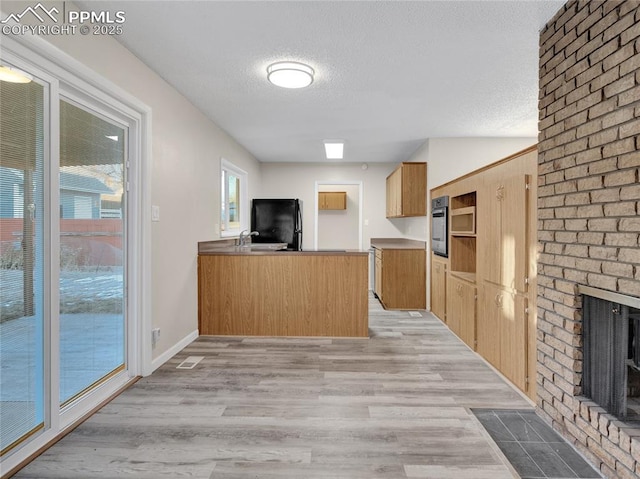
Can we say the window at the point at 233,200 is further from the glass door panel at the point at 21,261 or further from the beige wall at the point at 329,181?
the glass door panel at the point at 21,261

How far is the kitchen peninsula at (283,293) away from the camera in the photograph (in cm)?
365

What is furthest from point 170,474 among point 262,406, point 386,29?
point 386,29

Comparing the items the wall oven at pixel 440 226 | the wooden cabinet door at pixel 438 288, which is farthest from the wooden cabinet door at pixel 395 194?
the wooden cabinet door at pixel 438 288

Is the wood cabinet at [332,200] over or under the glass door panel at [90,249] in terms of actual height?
over

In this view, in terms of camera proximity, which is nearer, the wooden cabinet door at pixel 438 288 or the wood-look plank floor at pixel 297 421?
the wood-look plank floor at pixel 297 421

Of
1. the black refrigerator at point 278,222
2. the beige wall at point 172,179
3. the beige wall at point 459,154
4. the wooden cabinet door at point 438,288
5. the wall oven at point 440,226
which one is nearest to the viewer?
the beige wall at point 172,179

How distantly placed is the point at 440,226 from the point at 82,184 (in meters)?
3.51

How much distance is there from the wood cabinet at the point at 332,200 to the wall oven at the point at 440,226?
3.59 m

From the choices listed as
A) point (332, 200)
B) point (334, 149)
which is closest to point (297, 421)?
point (334, 149)

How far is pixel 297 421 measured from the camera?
6.80 feet

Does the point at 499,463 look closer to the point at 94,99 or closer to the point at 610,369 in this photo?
the point at 610,369

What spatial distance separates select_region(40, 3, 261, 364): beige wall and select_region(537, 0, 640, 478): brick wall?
105 inches

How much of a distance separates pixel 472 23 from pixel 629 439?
2227 millimetres

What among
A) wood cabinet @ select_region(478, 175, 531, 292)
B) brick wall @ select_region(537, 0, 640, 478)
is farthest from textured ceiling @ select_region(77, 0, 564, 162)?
wood cabinet @ select_region(478, 175, 531, 292)
